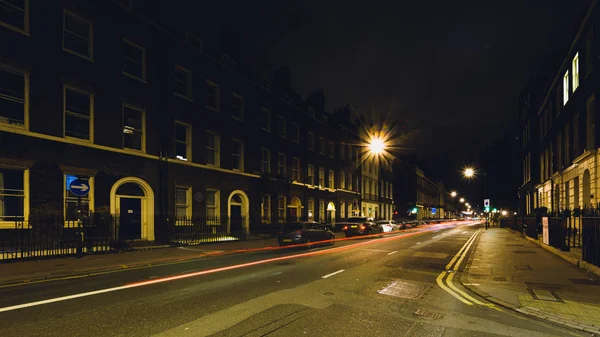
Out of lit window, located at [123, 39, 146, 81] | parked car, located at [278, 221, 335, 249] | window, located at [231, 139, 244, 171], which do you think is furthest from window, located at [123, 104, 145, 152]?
parked car, located at [278, 221, 335, 249]

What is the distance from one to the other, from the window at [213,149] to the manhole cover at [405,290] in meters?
18.4

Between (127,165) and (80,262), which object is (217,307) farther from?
(127,165)

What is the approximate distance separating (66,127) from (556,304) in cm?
1959

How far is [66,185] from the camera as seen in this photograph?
1681cm

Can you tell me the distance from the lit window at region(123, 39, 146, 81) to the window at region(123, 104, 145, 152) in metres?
1.93

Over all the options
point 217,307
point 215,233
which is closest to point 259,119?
point 215,233

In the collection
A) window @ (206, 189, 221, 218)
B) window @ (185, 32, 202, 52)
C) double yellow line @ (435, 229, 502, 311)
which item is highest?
window @ (185, 32, 202, 52)

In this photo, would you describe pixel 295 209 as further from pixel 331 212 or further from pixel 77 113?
pixel 77 113

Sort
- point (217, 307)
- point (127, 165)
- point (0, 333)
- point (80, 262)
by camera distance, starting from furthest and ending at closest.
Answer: point (127, 165) < point (80, 262) < point (217, 307) < point (0, 333)

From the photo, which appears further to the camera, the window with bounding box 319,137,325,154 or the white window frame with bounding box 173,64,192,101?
the window with bounding box 319,137,325,154

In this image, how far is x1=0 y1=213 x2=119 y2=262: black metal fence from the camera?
14359mm

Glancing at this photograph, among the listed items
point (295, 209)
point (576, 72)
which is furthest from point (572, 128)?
point (295, 209)

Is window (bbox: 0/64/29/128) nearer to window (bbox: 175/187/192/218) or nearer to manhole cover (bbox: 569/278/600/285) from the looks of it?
window (bbox: 175/187/192/218)

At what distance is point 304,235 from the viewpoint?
20047 mm
